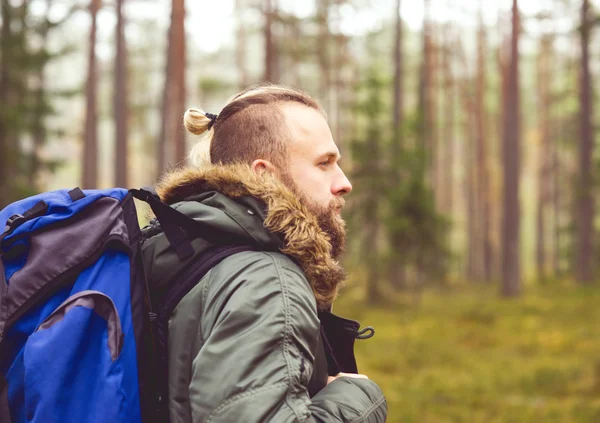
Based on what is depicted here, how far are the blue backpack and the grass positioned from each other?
621 cm

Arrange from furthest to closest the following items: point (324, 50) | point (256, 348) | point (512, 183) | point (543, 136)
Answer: point (543, 136) → point (324, 50) → point (512, 183) → point (256, 348)

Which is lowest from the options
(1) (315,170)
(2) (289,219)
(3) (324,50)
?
(2) (289,219)

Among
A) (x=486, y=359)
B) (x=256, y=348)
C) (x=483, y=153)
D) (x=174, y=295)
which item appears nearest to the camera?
(x=256, y=348)

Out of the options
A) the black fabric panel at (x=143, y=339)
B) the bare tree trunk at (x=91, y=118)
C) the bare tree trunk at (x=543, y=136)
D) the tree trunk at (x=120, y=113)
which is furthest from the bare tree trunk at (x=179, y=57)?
the bare tree trunk at (x=543, y=136)

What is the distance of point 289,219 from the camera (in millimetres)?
1854

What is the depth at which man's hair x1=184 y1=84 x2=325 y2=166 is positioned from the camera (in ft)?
6.83

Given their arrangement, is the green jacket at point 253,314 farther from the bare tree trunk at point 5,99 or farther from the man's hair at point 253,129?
the bare tree trunk at point 5,99

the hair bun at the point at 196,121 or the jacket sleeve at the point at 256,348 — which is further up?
the hair bun at the point at 196,121

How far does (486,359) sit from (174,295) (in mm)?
9637

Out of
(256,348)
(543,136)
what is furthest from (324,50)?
(256,348)

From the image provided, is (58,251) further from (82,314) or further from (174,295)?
(174,295)

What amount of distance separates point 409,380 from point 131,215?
8.13 meters

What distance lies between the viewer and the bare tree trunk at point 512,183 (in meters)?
18.3

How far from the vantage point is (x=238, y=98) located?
7.32 ft
